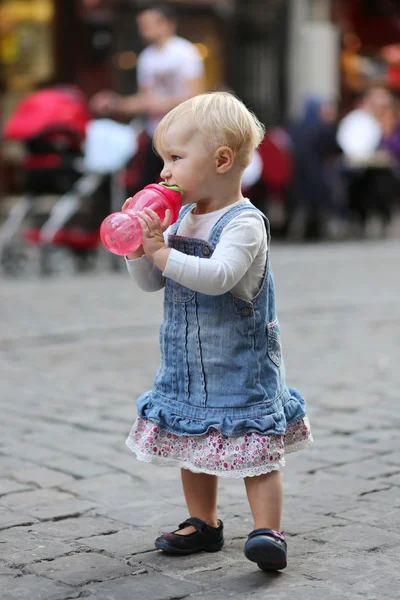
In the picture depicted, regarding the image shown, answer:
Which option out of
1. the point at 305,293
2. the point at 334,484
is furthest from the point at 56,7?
the point at 334,484

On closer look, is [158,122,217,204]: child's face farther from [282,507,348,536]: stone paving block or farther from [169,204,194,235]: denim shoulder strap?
[282,507,348,536]: stone paving block

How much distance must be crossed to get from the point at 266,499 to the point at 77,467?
1139mm

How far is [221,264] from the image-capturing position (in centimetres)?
285

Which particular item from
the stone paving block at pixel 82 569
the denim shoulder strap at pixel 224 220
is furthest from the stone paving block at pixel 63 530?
the denim shoulder strap at pixel 224 220

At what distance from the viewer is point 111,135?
9750 mm

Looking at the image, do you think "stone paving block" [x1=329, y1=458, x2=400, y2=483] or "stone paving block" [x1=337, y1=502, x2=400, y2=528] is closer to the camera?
"stone paving block" [x1=337, y1=502, x2=400, y2=528]

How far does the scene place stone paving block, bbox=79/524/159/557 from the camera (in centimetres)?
311

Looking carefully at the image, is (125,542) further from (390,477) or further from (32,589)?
(390,477)

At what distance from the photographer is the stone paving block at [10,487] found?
366 cm

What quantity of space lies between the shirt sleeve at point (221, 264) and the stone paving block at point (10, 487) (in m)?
1.12

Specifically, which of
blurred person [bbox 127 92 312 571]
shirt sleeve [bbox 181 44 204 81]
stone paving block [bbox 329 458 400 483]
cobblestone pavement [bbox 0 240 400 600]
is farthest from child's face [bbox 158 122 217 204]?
shirt sleeve [bbox 181 44 204 81]

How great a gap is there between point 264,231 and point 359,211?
11.9 m

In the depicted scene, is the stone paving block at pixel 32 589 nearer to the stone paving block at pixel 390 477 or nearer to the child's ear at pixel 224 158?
the child's ear at pixel 224 158

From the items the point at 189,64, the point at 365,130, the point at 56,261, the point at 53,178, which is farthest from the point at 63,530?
the point at 365,130
